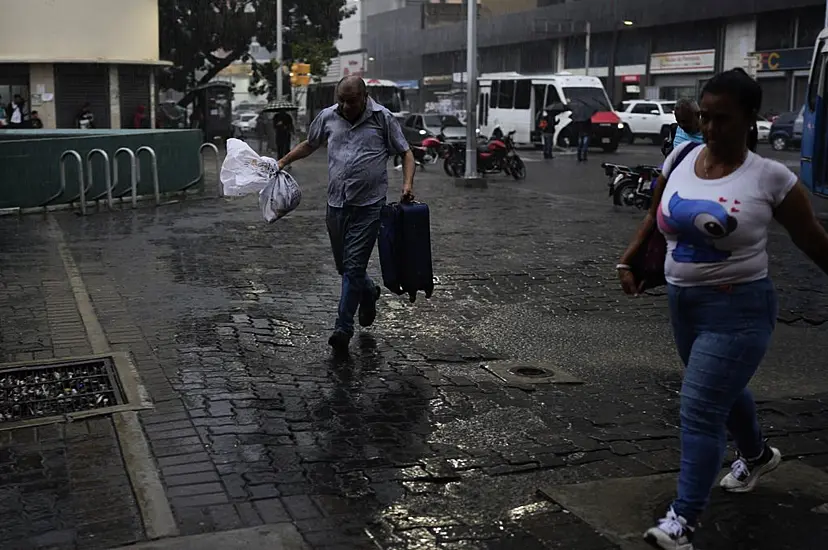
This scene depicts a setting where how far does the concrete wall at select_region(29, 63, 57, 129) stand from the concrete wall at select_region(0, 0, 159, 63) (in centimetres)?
47

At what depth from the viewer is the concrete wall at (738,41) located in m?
49.7

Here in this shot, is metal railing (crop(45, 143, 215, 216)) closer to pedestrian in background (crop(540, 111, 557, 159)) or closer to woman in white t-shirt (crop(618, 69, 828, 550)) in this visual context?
woman in white t-shirt (crop(618, 69, 828, 550))

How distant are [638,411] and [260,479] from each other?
7.39 feet

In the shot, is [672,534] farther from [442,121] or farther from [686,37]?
[686,37]

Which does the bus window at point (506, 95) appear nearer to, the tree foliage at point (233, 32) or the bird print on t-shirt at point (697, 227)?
the tree foliage at point (233, 32)

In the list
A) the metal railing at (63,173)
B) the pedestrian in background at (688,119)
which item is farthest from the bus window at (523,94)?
the pedestrian in background at (688,119)

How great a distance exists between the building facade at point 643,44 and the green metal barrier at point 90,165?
33.4 m

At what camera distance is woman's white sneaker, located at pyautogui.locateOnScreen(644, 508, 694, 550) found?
155 inches

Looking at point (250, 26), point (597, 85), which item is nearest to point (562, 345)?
point (597, 85)

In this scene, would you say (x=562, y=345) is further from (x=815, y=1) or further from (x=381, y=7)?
(x=381, y=7)

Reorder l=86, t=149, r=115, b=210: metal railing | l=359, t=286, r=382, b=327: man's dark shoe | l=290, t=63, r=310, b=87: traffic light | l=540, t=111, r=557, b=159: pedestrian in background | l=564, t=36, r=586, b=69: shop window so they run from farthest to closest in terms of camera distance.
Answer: l=564, t=36, r=586, b=69: shop window < l=290, t=63, r=310, b=87: traffic light < l=540, t=111, r=557, b=159: pedestrian in background < l=86, t=149, r=115, b=210: metal railing < l=359, t=286, r=382, b=327: man's dark shoe

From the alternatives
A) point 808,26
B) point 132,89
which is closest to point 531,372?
point 132,89

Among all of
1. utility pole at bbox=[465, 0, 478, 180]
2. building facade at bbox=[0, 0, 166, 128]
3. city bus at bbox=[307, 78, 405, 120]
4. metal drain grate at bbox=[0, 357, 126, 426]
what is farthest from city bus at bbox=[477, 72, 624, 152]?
metal drain grate at bbox=[0, 357, 126, 426]

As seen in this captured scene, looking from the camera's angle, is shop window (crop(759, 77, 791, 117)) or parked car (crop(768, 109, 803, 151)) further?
shop window (crop(759, 77, 791, 117))
